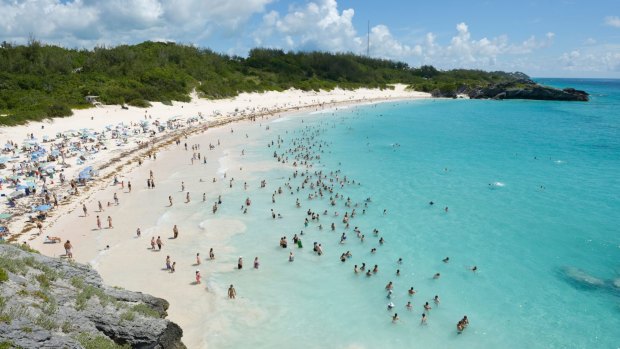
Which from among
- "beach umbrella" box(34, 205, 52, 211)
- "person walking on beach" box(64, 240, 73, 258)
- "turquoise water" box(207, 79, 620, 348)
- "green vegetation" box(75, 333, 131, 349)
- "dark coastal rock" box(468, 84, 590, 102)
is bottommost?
"turquoise water" box(207, 79, 620, 348)

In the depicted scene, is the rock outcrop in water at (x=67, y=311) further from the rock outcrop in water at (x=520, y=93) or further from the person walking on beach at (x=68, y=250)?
the rock outcrop in water at (x=520, y=93)

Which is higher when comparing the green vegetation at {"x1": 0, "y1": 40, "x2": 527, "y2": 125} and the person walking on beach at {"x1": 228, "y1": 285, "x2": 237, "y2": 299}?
the green vegetation at {"x1": 0, "y1": 40, "x2": 527, "y2": 125}

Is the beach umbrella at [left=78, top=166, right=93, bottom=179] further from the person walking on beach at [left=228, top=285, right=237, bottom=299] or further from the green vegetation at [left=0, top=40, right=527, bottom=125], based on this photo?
the person walking on beach at [left=228, top=285, right=237, bottom=299]

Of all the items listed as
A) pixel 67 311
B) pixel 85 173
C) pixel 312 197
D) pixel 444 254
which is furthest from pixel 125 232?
pixel 444 254

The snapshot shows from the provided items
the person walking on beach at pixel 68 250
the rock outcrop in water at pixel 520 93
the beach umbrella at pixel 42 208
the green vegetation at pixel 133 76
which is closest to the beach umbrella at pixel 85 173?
the beach umbrella at pixel 42 208

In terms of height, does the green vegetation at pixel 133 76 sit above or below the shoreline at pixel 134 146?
above

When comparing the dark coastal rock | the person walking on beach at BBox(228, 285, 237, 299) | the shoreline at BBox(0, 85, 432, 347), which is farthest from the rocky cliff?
the person walking on beach at BBox(228, 285, 237, 299)

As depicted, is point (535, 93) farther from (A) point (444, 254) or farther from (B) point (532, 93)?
(A) point (444, 254)
